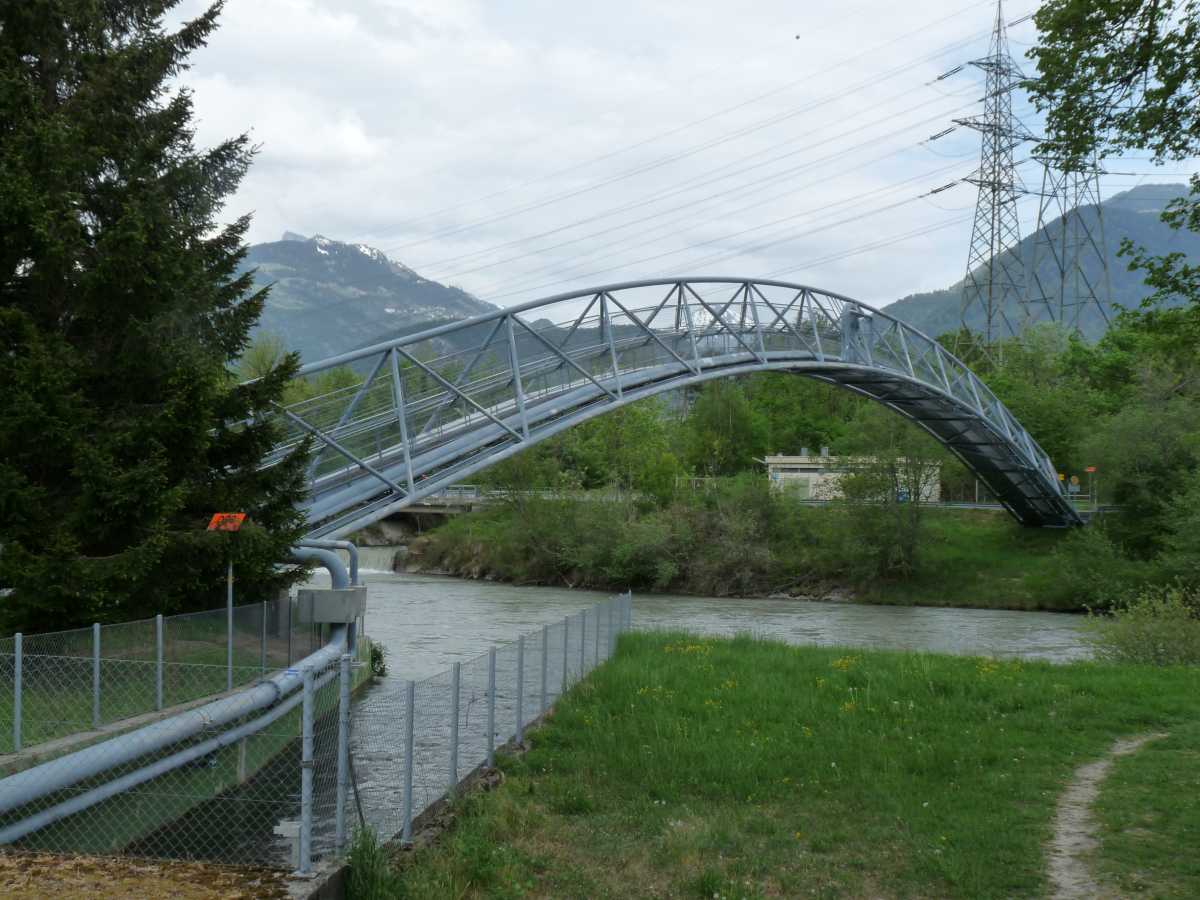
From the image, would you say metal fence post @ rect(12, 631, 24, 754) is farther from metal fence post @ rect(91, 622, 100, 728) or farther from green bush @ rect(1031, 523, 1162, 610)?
green bush @ rect(1031, 523, 1162, 610)

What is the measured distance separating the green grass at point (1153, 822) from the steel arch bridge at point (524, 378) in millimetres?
12241

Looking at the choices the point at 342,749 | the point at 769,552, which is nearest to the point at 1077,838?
the point at 342,749

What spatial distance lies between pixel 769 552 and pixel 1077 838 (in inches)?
1888

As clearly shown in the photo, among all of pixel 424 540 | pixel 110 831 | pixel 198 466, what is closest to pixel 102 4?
pixel 198 466

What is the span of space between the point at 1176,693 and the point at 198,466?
14.3 m

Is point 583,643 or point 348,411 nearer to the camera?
point 583,643

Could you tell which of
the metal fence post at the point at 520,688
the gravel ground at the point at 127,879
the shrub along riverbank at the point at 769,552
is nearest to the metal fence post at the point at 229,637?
the metal fence post at the point at 520,688

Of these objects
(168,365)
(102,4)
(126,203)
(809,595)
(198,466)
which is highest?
(102,4)

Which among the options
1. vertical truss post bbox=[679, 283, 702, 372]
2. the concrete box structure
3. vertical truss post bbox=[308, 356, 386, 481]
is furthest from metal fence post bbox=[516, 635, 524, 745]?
vertical truss post bbox=[679, 283, 702, 372]

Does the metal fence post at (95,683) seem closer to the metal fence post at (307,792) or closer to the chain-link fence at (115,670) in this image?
the chain-link fence at (115,670)

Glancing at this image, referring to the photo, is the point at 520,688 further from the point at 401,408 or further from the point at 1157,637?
the point at 1157,637

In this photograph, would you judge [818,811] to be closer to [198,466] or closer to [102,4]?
[198,466]

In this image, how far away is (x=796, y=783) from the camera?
36.9 ft

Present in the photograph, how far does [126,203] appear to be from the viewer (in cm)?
1580
